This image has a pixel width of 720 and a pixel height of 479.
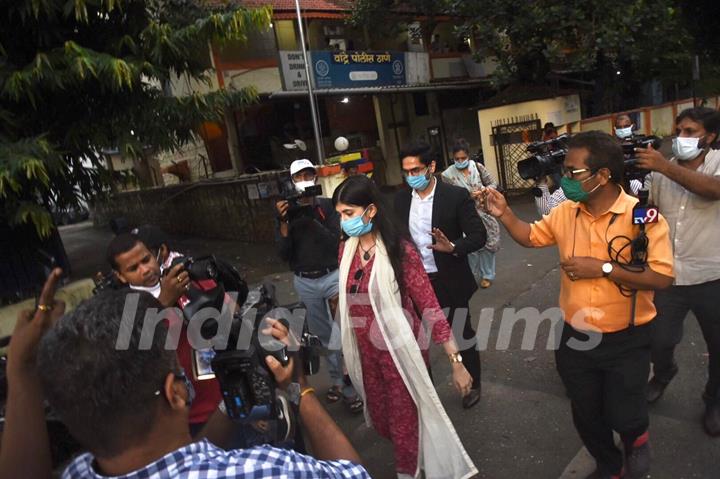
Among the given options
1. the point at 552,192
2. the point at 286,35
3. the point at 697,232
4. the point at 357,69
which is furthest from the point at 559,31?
the point at 697,232

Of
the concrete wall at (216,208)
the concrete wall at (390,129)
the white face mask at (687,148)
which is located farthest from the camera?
the concrete wall at (390,129)

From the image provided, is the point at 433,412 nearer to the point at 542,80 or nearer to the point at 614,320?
the point at 614,320

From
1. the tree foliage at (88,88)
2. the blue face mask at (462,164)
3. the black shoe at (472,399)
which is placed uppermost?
the tree foliage at (88,88)

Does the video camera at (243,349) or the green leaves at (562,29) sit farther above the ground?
the green leaves at (562,29)

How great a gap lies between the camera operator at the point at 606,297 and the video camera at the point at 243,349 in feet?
4.20

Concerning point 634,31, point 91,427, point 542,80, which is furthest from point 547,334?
point 542,80

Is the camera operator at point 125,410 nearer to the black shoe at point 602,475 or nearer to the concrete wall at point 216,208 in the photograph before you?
the black shoe at point 602,475

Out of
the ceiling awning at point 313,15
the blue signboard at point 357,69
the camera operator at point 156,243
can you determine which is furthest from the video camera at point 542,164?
the ceiling awning at point 313,15

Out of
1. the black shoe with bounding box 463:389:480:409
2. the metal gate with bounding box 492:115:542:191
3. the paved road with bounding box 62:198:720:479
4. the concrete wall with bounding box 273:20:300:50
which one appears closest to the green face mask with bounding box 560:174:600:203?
the paved road with bounding box 62:198:720:479

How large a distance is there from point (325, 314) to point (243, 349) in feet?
7.32

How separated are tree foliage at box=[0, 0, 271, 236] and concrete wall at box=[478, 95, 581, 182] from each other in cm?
617

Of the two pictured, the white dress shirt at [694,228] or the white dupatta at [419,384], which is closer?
the white dupatta at [419,384]

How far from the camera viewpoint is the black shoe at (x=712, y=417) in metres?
2.63

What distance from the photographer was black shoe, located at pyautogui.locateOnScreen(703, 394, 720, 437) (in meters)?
2.63
